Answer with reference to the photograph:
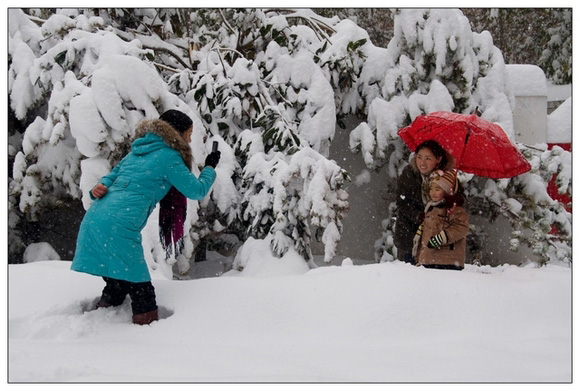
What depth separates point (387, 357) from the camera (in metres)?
2.56

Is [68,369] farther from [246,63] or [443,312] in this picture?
[246,63]

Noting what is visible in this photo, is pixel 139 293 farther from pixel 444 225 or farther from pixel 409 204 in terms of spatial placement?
pixel 409 204

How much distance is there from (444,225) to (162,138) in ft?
6.30

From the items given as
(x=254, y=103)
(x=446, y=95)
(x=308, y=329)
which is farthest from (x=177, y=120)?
(x=446, y=95)

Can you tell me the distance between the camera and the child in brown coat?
12.3 feet

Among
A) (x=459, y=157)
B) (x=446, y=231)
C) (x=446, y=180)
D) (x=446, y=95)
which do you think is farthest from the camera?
(x=446, y=95)

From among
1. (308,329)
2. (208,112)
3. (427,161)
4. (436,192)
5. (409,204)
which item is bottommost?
(308,329)

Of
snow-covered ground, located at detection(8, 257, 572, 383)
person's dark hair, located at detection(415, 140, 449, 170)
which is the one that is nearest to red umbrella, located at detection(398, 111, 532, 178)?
person's dark hair, located at detection(415, 140, 449, 170)

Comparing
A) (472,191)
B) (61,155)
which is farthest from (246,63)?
(472,191)

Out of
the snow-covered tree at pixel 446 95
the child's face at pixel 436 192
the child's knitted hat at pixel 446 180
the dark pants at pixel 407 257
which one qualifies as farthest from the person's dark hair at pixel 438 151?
the snow-covered tree at pixel 446 95

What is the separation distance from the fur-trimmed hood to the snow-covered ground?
31.9 inches

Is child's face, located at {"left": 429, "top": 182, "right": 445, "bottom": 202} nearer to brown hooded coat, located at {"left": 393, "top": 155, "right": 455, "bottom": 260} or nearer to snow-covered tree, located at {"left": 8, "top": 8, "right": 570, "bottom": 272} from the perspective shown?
brown hooded coat, located at {"left": 393, "top": 155, "right": 455, "bottom": 260}

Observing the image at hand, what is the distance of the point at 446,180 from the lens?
151 inches

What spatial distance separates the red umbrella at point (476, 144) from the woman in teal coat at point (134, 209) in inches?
83.9
